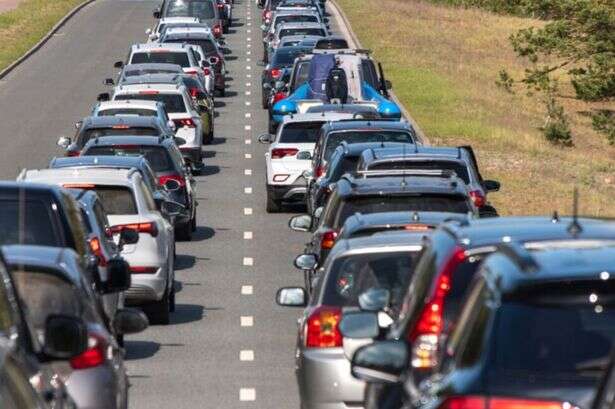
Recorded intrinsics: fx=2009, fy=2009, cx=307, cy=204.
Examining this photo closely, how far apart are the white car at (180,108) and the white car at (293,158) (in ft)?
14.0

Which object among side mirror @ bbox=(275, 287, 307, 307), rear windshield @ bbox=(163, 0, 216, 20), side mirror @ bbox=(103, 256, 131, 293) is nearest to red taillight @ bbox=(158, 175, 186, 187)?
side mirror @ bbox=(103, 256, 131, 293)

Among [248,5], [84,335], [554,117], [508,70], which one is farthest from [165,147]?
[248,5]

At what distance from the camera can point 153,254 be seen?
66.1ft

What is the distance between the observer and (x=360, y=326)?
9.39 meters

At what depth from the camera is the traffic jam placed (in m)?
7.09

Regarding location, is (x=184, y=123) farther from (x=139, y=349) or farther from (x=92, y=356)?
(x=92, y=356)

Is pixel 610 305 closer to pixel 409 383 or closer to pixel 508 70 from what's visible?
pixel 409 383

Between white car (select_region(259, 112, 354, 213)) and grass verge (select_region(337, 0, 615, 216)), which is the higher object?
white car (select_region(259, 112, 354, 213))

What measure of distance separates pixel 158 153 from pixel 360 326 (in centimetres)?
1788

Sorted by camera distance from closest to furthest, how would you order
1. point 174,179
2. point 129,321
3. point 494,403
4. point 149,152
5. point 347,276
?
point 494,403 < point 129,321 < point 347,276 < point 174,179 < point 149,152

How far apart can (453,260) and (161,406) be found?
693cm

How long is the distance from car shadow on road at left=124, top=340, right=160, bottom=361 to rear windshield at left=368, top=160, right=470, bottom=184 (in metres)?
3.63

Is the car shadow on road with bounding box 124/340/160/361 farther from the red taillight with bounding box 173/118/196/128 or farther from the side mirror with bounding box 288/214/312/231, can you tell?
the red taillight with bounding box 173/118/196/128

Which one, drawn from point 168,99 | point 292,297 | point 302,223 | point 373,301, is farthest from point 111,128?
point 373,301
